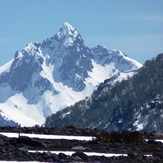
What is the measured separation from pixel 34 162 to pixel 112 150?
891 centimetres

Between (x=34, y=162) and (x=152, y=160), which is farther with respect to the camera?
(x=152, y=160)

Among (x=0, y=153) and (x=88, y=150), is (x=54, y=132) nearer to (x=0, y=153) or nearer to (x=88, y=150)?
(x=88, y=150)

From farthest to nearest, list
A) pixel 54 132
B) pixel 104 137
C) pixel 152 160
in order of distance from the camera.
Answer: pixel 54 132 < pixel 104 137 < pixel 152 160

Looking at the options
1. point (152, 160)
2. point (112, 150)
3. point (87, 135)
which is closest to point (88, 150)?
point (112, 150)

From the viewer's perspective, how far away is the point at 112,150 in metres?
29.8

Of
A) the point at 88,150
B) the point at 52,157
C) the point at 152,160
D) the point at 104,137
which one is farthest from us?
the point at 104,137

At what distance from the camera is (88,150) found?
28750 millimetres

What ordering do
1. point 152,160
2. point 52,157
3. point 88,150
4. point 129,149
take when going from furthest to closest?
point 129,149
point 88,150
point 152,160
point 52,157

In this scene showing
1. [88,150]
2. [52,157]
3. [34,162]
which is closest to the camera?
[34,162]

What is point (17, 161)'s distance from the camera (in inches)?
845

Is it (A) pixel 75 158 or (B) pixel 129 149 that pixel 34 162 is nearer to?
(A) pixel 75 158

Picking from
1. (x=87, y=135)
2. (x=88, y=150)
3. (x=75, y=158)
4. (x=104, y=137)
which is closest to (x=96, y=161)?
(x=75, y=158)

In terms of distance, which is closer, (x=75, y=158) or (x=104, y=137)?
(x=75, y=158)

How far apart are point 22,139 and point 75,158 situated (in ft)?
23.4
